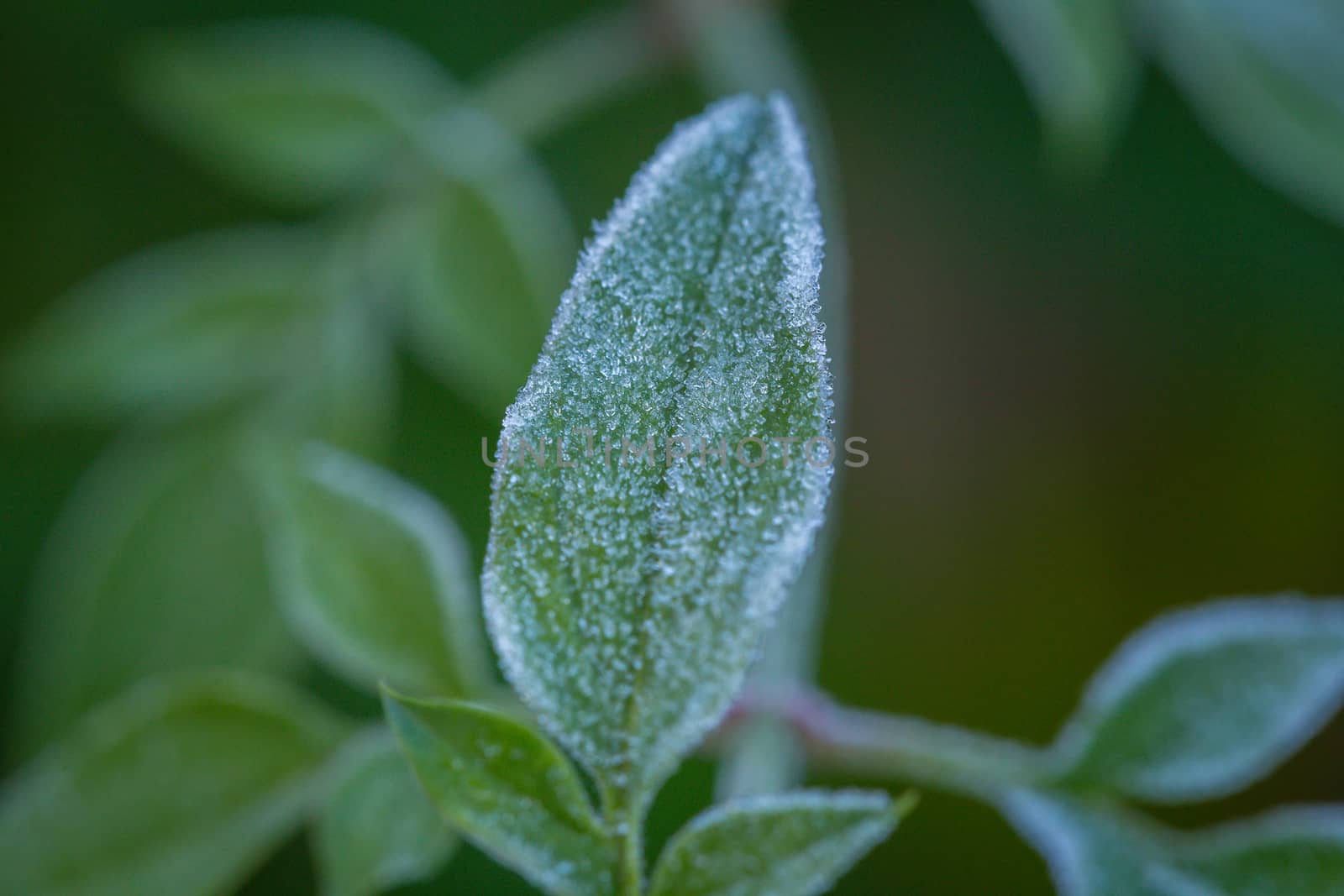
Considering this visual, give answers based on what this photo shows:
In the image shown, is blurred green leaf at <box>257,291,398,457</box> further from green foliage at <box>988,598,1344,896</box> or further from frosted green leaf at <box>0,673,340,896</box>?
green foliage at <box>988,598,1344,896</box>

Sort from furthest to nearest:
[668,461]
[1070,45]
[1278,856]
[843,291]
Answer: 1. [843,291]
2. [1070,45]
3. [1278,856]
4. [668,461]

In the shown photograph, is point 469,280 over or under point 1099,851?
over

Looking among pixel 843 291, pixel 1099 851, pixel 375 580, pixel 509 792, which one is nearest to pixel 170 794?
pixel 375 580

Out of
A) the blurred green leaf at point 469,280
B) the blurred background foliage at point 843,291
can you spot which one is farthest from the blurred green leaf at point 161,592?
the blurred green leaf at point 469,280

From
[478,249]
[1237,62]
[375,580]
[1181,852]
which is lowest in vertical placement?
[1181,852]

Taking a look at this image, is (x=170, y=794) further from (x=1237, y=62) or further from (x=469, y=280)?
(x=1237, y=62)

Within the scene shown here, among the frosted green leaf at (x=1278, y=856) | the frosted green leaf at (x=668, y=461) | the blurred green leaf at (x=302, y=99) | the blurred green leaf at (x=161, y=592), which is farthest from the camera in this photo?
the blurred green leaf at (x=302, y=99)

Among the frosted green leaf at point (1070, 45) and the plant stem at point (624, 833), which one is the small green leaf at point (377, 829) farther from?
the frosted green leaf at point (1070, 45)
